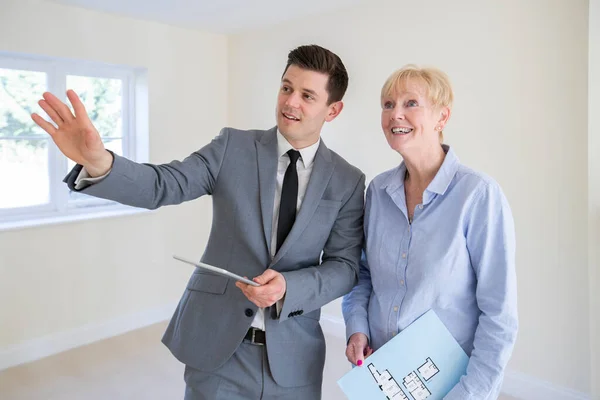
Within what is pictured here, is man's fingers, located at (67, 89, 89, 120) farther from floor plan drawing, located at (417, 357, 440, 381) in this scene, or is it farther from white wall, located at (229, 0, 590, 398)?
white wall, located at (229, 0, 590, 398)

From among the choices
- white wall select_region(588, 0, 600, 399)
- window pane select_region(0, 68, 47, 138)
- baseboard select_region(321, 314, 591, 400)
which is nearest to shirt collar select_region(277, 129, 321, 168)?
white wall select_region(588, 0, 600, 399)

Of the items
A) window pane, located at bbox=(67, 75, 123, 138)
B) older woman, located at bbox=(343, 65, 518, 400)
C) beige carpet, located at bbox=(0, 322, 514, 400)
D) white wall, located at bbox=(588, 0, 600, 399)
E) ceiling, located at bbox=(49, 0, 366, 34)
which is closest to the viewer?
older woman, located at bbox=(343, 65, 518, 400)

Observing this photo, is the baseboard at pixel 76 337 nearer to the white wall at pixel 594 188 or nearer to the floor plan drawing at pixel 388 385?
the floor plan drawing at pixel 388 385

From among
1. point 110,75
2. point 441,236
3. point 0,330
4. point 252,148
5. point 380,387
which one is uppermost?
point 110,75

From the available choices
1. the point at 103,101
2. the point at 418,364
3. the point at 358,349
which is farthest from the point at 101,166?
the point at 103,101

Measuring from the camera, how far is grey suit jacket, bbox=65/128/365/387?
1.47 meters

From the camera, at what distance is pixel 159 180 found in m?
1.38

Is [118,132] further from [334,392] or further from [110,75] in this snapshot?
[334,392]

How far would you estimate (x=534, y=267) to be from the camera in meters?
3.02

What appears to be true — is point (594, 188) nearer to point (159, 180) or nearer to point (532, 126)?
point (532, 126)

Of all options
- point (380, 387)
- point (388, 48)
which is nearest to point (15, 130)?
point (388, 48)

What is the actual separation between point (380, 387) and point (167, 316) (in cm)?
329

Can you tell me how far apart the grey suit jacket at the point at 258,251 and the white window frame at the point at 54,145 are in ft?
8.12

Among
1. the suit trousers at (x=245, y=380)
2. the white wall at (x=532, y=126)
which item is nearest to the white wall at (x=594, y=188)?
the white wall at (x=532, y=126)
